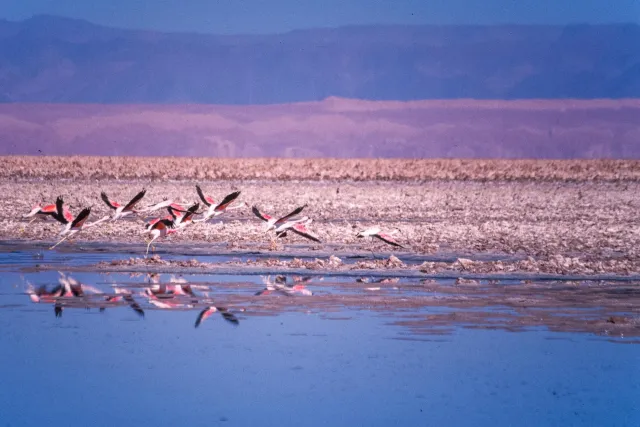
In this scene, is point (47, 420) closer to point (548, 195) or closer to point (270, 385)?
point (270, 385)

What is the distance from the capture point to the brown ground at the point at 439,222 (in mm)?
19234

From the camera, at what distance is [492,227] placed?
79.5 feet

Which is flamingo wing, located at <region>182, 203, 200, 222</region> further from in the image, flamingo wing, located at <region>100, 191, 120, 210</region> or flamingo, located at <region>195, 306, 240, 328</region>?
flamingo, located at <region>195, 306, 240, 328</region>

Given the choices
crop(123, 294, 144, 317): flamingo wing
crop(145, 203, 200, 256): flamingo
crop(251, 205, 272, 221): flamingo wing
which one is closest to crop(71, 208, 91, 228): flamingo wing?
crop(145, 203, 200, 256): flamingo

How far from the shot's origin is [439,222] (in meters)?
26.5

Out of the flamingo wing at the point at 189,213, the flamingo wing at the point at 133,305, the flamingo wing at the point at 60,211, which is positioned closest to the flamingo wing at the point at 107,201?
the flamingo wing at the point at 60,211

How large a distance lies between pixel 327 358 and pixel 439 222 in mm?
17002

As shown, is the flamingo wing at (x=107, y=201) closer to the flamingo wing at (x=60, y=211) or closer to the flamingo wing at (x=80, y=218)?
the flamingo wing at (x=80, y=218)

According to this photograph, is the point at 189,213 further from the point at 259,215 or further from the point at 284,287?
the point at 284,287

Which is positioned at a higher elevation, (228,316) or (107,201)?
(107,201)

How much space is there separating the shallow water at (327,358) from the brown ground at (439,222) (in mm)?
3803

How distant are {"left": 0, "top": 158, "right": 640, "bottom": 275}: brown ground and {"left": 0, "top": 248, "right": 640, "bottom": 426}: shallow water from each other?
12.5ft

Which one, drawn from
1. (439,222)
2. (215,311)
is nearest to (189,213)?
(215,311)

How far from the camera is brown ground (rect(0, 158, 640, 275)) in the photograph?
19.2 meters
